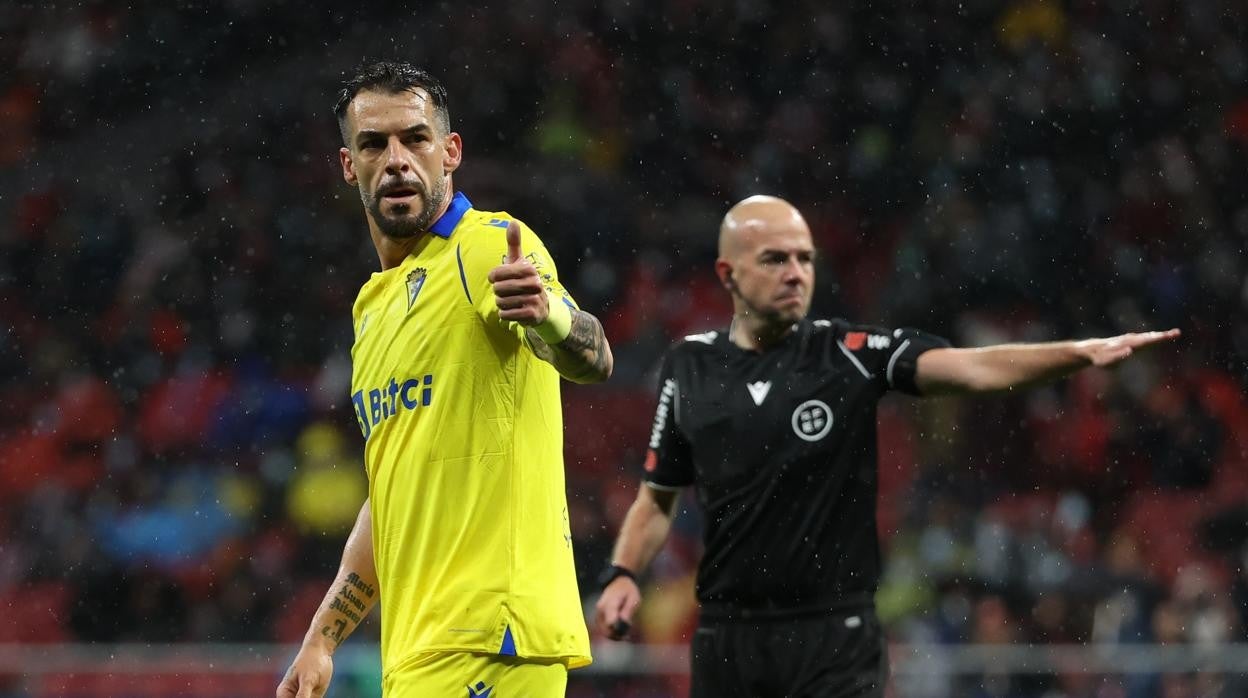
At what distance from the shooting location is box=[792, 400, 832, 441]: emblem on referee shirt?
505cm

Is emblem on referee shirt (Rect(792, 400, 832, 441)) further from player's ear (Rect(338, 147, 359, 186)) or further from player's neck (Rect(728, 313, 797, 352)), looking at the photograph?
player's ear (Rect(338, 147, 359, 186))

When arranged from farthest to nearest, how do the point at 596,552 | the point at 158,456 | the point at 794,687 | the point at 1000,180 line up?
the point at 1000,180 → the point at 158,456 → the point at 596,552 → the point at 794,687

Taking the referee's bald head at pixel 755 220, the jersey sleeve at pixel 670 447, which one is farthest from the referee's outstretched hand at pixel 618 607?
the referee's bald head at pixel 755 220

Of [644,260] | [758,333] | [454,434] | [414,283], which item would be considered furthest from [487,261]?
[644,260]

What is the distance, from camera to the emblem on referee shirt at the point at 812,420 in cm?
505

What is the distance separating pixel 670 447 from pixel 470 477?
6.96 feet

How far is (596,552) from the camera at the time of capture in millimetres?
10516

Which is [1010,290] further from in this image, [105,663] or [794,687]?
[794,687]

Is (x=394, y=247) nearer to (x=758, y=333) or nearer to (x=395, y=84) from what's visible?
(x=395, y=84)

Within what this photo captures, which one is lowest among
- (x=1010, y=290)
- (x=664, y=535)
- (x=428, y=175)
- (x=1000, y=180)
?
(x=664, y=535)

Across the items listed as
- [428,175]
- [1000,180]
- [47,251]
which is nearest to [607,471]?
[1000,180]

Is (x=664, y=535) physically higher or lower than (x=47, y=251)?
lower

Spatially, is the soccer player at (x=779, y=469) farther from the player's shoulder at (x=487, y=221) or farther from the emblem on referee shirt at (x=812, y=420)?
A: the player's shoulder at (x=487, y=221)

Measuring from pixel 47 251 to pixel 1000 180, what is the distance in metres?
7.26
